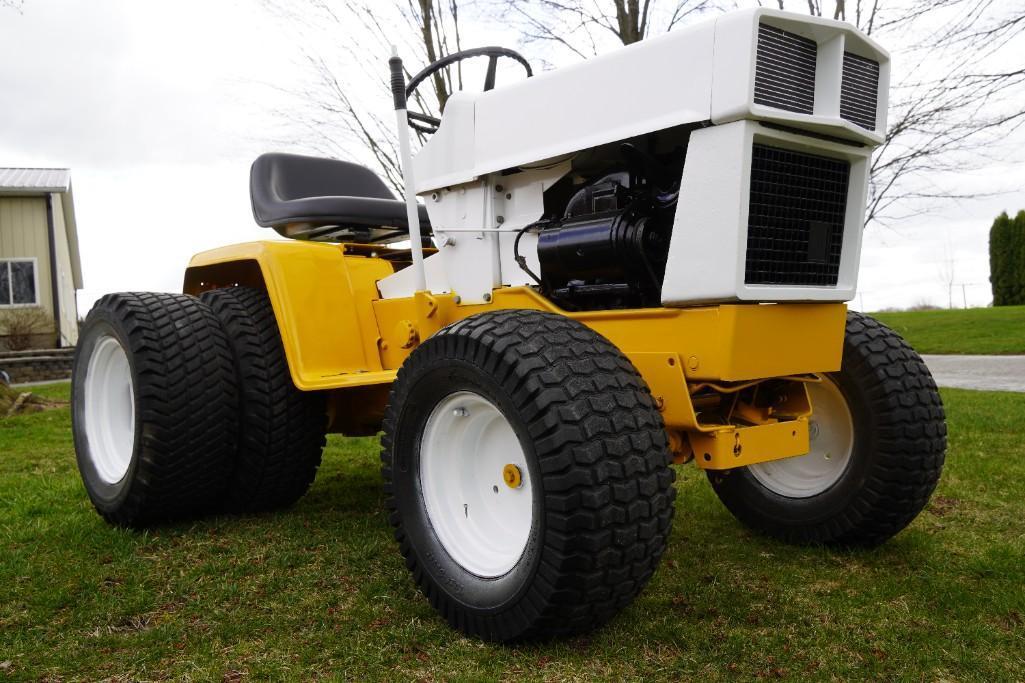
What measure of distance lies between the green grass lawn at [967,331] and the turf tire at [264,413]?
34.8 feet

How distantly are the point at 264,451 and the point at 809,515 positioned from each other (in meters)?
2.28

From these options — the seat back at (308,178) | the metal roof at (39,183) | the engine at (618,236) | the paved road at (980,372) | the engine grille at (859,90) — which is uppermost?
the metal roof at (39,183)

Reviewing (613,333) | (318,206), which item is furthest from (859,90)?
(318,206)

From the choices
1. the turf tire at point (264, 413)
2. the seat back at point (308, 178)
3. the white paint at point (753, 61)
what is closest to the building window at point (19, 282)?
the seat back at point (308, 178)

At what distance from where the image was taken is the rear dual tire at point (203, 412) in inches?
138

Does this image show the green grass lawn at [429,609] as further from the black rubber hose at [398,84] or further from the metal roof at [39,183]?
the metal roof at [39,183]

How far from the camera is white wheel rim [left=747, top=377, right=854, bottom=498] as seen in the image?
3.33m

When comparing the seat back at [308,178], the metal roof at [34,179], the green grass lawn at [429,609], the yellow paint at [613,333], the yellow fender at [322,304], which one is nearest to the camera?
the green grass lawn at [429,609]

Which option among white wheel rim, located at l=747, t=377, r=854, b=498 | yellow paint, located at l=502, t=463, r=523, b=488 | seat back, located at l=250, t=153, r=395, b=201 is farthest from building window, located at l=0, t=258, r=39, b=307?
yellow paint, located at l=502, t=463, r=523, b=488

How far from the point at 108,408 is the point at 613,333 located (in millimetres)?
2707

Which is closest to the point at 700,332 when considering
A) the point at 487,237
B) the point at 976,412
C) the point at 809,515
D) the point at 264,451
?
the point at 487,237

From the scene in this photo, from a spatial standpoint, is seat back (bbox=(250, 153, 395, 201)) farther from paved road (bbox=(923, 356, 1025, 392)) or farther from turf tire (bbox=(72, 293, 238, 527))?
paved road (bbox=(923, 356, 1025, 392))

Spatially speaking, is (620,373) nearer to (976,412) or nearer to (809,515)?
(809,515)

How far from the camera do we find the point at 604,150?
283cm
